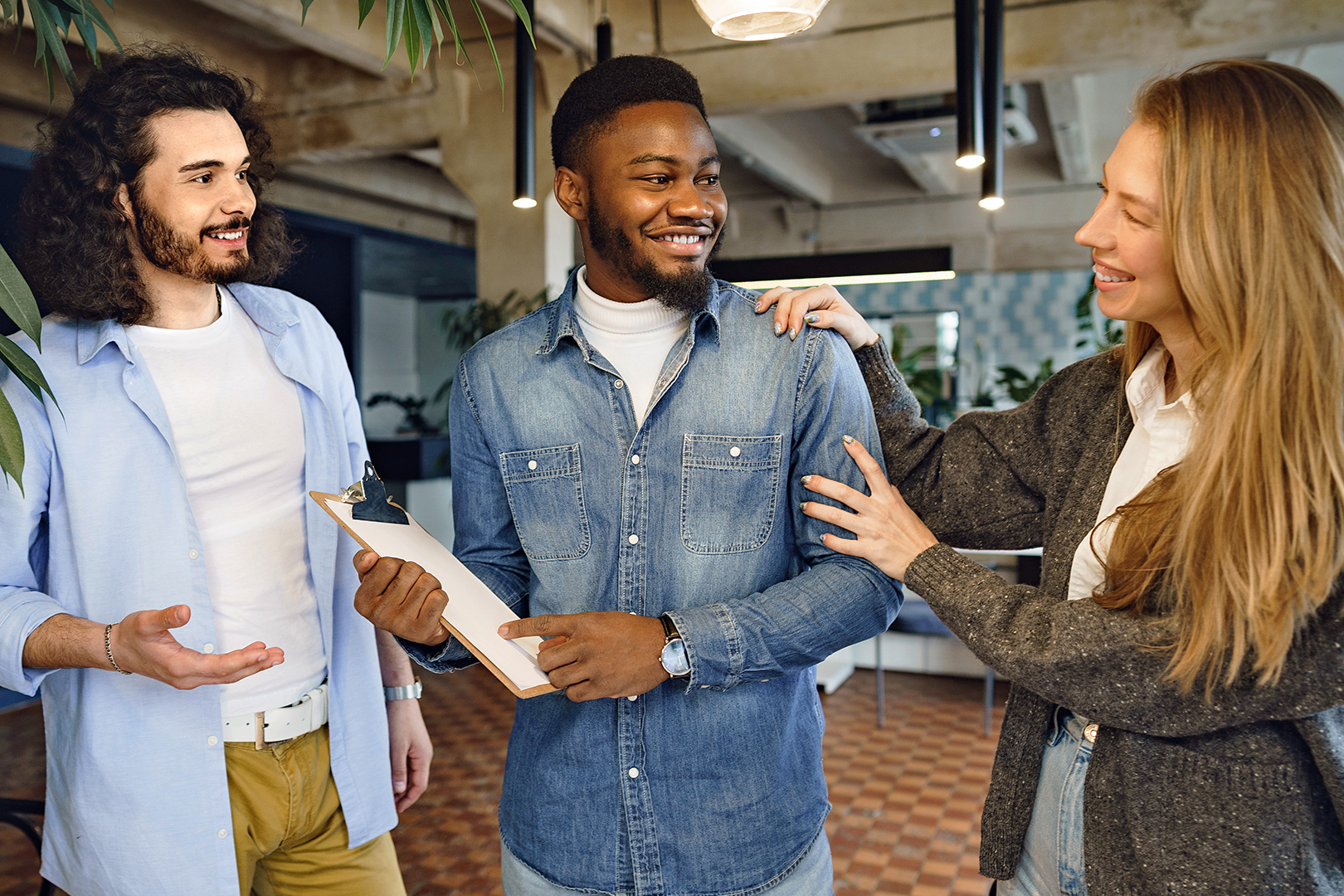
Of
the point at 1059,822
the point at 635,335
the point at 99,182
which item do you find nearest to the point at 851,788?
the point at 1059,822

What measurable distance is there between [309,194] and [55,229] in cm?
987

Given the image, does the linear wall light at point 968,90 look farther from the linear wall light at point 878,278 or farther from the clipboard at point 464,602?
the clipboard at point 464,602

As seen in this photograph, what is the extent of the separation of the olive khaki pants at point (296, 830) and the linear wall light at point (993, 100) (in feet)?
8.71

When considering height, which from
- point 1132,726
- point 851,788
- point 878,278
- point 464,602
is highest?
point 878,278

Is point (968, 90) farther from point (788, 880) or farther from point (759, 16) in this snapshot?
point (788, 880)

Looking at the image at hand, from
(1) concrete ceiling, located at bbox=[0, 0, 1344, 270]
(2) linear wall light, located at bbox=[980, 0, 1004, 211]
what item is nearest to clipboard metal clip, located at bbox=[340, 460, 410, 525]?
(1) concrete ceiling, located at bbox=[0, 0, 1344, 270]

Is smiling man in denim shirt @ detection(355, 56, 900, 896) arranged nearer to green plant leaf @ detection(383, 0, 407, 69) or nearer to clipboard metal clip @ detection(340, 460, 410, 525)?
clipboard metal clip @ detection(340, 460, 410, 525)

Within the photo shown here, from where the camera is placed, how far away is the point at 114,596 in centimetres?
141

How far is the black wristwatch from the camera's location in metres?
1.18

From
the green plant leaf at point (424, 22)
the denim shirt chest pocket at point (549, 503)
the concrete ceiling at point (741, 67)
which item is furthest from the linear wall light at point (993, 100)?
the denim shirt chest pocket at point (549, 503)

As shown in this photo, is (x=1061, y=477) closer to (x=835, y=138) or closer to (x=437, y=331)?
(x=835, y=138)

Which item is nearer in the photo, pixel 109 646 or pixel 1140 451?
pixel 1140 451

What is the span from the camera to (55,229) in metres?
1.49

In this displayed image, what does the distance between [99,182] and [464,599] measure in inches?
35.3
